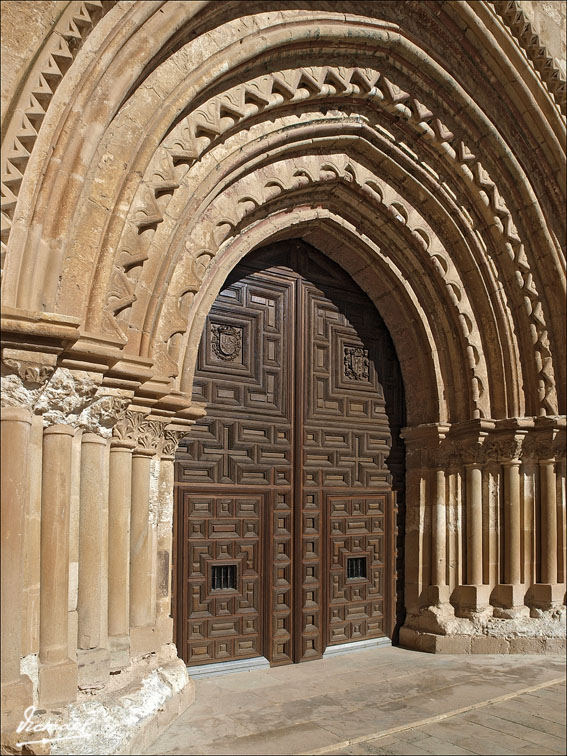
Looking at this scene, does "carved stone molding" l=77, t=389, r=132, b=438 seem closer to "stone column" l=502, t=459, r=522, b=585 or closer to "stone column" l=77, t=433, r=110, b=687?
"stone column" l=77, t=433, r=110, b=687

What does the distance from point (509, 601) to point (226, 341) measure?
337cm

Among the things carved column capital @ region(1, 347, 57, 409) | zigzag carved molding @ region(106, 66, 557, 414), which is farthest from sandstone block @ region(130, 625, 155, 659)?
zigzag carved molding @ region(106, 66, 557, 414)

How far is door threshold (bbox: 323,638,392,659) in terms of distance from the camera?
5.82 meters

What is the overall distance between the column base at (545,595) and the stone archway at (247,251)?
2 centimetres

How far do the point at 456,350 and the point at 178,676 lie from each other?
12.1 ft

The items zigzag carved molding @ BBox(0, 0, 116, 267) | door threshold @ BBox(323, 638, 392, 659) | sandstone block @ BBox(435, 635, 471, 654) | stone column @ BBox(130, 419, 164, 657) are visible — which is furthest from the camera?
sandstone block @ BBox(435, 635, 471, 654)

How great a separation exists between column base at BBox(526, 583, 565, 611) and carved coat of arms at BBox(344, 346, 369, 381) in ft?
7.90

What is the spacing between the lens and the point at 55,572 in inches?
133

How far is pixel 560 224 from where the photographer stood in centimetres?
630

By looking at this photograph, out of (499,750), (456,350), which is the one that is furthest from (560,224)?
(499,750)

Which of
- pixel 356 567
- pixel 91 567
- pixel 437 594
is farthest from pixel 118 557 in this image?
pixel 437 594

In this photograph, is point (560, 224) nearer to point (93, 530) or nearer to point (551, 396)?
point (551, 396)

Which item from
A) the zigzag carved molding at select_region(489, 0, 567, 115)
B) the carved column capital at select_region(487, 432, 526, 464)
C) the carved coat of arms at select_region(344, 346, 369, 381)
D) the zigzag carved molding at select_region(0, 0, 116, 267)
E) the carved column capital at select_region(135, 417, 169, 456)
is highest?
the zigzag carved molding at select_region(489, 0, 567, 115)

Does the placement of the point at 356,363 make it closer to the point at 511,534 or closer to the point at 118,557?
the point at 511,534
